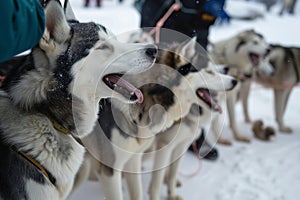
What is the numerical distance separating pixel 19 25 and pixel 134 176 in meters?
1.32

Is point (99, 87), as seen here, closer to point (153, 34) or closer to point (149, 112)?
point (149, 112)

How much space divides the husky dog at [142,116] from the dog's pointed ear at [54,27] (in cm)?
49

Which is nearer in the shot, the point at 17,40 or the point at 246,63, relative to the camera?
the point at 17,40

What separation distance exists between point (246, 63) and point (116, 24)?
3.10 meters

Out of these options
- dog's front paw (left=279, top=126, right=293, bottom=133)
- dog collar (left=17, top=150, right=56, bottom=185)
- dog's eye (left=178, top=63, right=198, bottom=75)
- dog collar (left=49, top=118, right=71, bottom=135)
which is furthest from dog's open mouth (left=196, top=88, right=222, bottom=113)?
dog's front paw (left=279, top=126, right=293, bottom=133)

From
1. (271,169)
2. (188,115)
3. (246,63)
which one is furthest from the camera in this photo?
(246,63)

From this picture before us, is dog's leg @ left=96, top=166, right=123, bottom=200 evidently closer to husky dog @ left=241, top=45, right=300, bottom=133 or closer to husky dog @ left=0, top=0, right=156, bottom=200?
husky dog @ left=0, top=0, right=156, bottom=200

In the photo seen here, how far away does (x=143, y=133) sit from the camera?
1943 millimetres

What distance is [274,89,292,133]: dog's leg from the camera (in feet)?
13.2

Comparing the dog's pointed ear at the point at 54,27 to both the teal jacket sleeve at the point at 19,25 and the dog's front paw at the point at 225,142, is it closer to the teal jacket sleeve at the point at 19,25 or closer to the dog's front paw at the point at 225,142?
the teal jacket sleeve at the point at 19,25

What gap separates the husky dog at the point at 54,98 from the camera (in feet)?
4.11

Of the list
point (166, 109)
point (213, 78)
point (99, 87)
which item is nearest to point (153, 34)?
point (213, 78)

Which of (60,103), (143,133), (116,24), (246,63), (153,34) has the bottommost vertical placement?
(116,24)

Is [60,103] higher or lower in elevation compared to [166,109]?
higher
